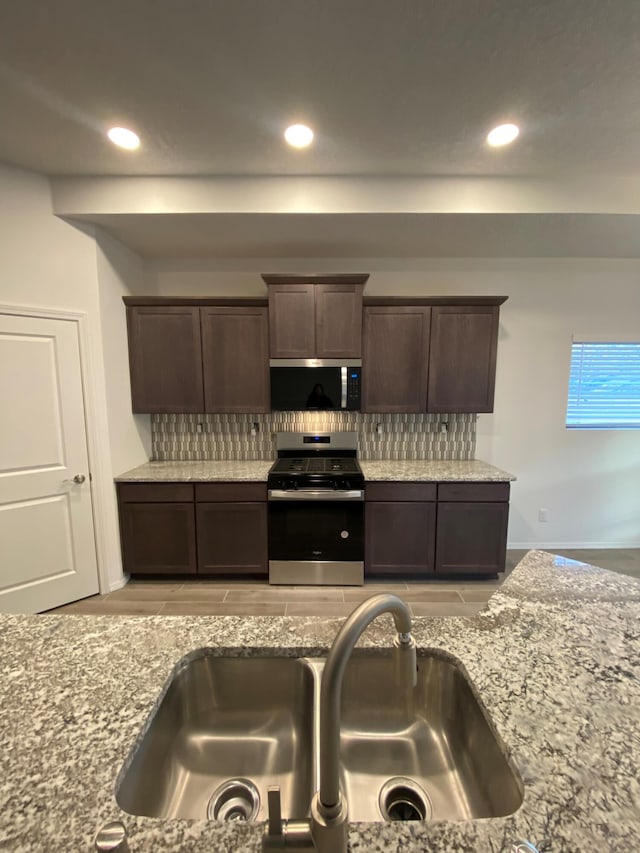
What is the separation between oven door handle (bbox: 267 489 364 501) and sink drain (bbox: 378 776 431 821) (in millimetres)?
1938

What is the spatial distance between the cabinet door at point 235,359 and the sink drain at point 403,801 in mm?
2543

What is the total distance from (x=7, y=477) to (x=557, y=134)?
3879mm

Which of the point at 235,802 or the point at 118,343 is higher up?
the point at 118,343

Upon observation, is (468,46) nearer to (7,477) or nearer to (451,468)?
(451,468)

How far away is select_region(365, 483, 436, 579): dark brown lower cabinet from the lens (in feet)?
9.32

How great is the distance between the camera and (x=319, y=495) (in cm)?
278

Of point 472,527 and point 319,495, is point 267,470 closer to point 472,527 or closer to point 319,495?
point 319,495

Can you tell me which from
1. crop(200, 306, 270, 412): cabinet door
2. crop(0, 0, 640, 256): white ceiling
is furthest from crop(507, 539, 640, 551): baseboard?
crop(200, 306, 270, 412): cabinet door

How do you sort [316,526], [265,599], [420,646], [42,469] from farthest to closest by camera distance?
[316,526], [265,599], [42,469], [420,646]

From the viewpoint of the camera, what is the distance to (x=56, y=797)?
0.59 m

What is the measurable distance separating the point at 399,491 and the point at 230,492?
134 centimetres

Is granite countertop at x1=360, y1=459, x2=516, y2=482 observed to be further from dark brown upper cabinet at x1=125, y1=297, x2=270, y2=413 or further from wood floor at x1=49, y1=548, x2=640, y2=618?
dark brown upper cabinet at x1=125, y1=297, x2=270, y2=413

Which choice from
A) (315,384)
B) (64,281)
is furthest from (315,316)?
(64,281)

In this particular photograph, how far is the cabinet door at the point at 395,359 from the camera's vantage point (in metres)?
2.99
